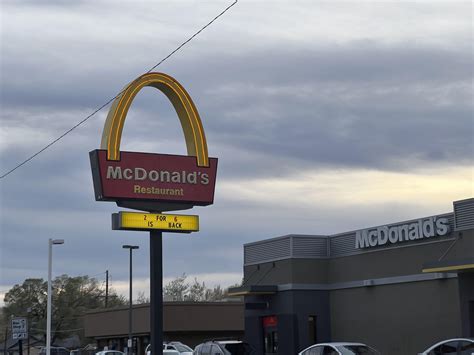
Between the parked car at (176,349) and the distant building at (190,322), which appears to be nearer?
the parked car at (176,349)

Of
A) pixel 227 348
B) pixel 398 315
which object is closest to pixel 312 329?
pixel 398 315

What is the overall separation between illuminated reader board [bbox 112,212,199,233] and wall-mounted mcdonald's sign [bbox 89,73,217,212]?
0.37 meters

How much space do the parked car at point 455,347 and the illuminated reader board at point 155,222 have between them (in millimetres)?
8867

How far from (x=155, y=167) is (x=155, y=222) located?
1.83m

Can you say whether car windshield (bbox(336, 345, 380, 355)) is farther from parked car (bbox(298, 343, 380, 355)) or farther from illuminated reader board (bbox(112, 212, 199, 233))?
illuminated reader board (bbox(112, 212, 199, 233))

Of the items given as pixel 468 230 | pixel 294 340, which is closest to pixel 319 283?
pixel 294 340

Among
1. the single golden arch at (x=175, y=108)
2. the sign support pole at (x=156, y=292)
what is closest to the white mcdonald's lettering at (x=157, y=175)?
the single golden arch at (x=175, y=108)

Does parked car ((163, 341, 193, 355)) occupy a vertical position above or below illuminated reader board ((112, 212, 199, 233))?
below

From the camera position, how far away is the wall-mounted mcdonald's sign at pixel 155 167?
2916 centimetres

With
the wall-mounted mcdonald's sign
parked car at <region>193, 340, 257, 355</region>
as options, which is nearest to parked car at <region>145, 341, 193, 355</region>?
parked car at <region>193, 340, 257, 355</region>

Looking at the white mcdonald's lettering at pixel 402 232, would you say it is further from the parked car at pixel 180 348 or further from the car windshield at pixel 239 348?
the parked car at pixel 180 348

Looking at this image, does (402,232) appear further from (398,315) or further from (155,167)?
(155,167)

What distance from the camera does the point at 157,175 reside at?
99.8 feet

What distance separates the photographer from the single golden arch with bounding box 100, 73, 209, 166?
2916 centimetres
